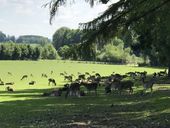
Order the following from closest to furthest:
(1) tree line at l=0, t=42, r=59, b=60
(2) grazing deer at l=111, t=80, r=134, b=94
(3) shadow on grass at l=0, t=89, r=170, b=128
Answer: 1. (3) shadow on grass at l=0, t=89, r=170, b=128
2. (2) grazing deer at l=111, t=80, r=134, b=94
3. (1) tree line at l=0, t=42, r=59, b=60

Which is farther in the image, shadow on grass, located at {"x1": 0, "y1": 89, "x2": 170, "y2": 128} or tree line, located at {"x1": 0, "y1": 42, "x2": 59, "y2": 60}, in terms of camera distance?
tree line, located at {"x1": 0, "y1": 42, "x2": 59, "y2": 60}

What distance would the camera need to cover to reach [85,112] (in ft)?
80.8

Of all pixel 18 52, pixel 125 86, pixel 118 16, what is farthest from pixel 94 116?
pixel 18 52

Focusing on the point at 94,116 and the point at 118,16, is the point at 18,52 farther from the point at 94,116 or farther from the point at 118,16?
the point at 118,16

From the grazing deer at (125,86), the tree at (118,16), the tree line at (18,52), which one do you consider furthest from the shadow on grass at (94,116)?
the tree line at (18,52)

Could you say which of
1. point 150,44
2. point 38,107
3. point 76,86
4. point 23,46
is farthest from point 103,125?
point 23,46

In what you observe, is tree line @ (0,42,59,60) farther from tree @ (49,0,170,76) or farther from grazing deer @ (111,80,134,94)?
tree @ (49,0,170,76)

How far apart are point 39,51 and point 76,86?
163 metres

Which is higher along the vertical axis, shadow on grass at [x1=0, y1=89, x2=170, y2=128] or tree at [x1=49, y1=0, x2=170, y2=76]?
tree at [x1=49, y1=0, x2=170, y2=76]

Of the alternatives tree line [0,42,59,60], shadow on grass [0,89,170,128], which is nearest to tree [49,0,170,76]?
shadow on grass [0,89,170,128]

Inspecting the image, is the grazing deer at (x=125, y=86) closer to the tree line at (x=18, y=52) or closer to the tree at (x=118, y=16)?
the tree at (x=118, y=16)

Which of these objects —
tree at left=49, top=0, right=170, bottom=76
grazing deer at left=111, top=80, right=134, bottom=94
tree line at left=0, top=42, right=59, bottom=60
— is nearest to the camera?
tree at left=49, top=0, right=170, bottom=76

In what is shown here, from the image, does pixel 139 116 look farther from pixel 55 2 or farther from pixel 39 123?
pixel 55 2

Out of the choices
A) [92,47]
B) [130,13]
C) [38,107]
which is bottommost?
[38,107]
